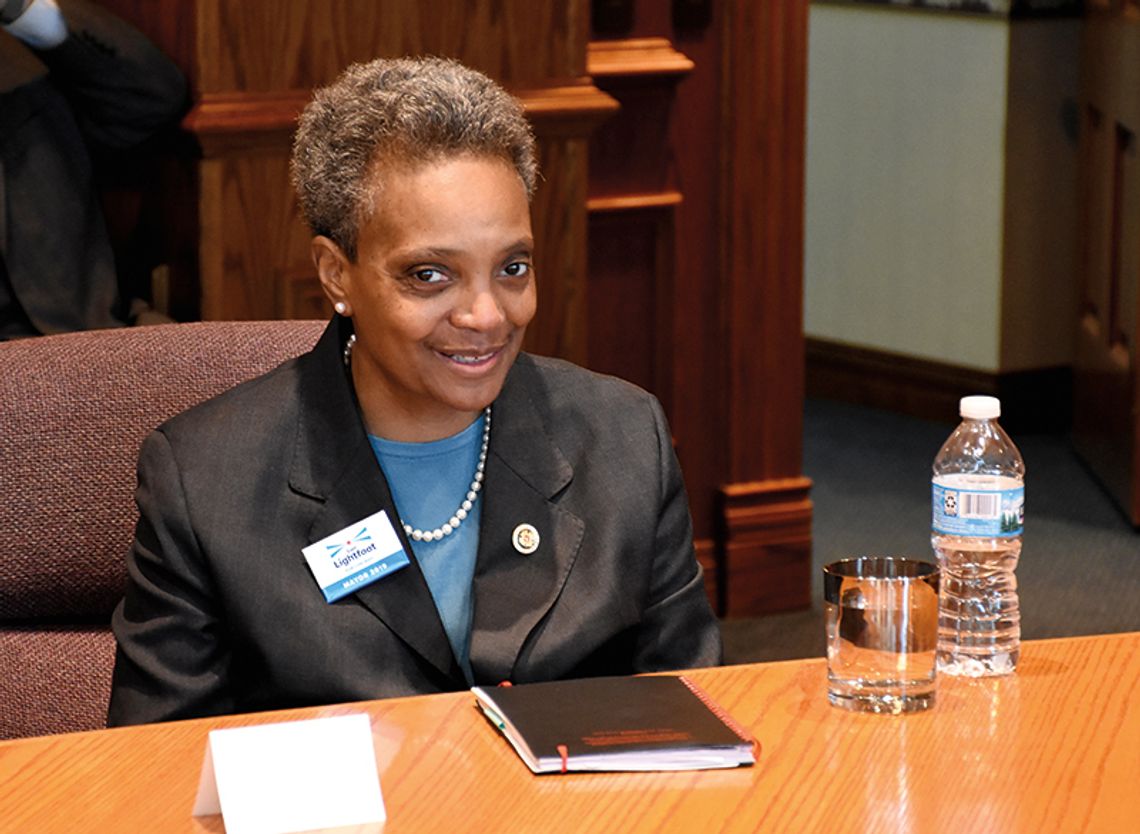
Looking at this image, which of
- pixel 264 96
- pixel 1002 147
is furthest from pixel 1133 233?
pixel 264 96

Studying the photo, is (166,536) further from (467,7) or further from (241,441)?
(467,7)

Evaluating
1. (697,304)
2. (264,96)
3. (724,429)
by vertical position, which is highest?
(264,96)

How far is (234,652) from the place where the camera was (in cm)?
A: 203

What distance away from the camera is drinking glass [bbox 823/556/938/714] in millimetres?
1778

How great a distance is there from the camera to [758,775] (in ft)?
5.41

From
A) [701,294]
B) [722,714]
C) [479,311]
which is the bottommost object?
[701,294]

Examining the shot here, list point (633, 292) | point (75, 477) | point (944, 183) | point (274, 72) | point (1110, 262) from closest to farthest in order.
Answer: point (75, 477)
point (274, 72)
point (633, 292)
point (1110, 262)
point (944, 183)

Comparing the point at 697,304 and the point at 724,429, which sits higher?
the point at 697,304

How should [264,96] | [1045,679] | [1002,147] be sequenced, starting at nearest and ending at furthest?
[1045,679] < [264,96] < [1002,147]

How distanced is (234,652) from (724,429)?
2622mm

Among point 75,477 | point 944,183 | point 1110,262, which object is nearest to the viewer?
point 75,477

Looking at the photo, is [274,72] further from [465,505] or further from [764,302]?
[465,505]

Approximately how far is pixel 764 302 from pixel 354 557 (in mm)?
2599

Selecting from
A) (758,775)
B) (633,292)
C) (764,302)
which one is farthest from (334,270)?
(764,302)
